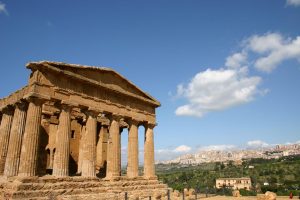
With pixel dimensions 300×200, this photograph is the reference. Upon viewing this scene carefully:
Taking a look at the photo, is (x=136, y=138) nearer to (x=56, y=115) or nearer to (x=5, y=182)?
(x=56, y=115)

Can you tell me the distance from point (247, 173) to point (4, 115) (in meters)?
103

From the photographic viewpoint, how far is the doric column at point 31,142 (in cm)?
1650

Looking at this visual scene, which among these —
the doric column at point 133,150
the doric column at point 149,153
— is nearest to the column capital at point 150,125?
the doric column at point 149,153

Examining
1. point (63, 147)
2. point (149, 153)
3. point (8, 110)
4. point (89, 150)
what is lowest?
point (149, 153)

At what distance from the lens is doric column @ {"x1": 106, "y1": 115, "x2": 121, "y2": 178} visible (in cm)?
2183

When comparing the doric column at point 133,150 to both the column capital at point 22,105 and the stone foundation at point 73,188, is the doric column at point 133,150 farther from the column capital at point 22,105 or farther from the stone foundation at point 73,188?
the column capital at point 22,105

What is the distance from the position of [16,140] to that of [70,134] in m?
3.49

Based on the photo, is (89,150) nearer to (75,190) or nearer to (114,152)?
(114,152)

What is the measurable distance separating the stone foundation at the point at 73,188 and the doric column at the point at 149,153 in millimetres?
1420

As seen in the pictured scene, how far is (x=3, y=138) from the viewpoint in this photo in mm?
20938

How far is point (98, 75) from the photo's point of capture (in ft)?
72.3

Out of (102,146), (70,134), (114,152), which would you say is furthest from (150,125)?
(70,134)

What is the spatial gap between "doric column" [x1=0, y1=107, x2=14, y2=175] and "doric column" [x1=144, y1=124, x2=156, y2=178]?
1137 centimetres

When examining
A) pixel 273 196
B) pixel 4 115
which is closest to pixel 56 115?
pixel 4 115
